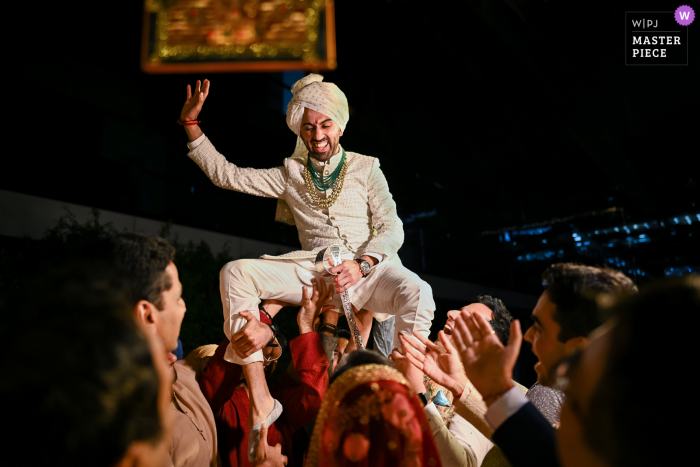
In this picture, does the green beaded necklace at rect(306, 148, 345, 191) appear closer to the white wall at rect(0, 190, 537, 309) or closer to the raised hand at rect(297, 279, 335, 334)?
the raised hand at rect(297, 279, 335, 334)

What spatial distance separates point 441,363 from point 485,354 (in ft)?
1.76

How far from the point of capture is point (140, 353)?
85 cm

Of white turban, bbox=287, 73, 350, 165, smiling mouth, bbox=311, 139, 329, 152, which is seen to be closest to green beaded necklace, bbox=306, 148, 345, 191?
smiling mouth, bbox=311, 139, 329, 152

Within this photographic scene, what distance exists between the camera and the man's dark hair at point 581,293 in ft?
5.18

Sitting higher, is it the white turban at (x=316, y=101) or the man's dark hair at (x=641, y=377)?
the white turban at (x=316, y=101)

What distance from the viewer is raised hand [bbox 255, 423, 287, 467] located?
2.21 meters

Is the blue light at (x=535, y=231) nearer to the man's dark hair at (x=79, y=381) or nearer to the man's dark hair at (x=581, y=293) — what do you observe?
the man's dark hair at (x=581, y=293)

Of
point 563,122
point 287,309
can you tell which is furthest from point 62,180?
point 563,122

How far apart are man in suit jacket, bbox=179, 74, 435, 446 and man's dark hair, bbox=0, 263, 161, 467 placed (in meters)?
1.57

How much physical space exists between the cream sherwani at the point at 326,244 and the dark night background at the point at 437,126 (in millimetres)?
2420

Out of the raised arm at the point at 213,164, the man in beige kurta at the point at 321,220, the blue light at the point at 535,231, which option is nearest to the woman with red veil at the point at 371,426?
the man in beige kurta at the point at 321,220

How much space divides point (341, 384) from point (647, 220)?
746 cm

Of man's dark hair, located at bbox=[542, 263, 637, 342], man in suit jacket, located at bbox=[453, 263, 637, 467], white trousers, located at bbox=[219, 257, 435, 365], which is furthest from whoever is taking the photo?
white trousers, located at bbox=[219, 257, 435, 365]

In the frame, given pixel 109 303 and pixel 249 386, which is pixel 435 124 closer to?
pixel 249 386
